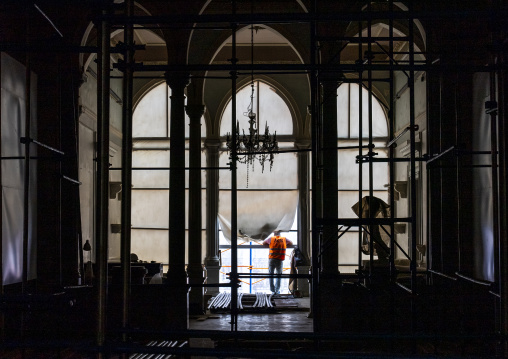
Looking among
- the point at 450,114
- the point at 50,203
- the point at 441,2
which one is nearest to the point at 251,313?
the point at 50,203

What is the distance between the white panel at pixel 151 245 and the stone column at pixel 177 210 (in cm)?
700

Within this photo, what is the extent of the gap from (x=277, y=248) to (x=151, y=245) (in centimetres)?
401

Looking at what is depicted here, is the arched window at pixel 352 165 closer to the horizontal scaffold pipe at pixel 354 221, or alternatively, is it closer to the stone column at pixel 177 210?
the stone column at pixel 177 210

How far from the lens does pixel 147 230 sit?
16.4 metres

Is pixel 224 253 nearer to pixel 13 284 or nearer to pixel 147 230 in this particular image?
pixel 147 230

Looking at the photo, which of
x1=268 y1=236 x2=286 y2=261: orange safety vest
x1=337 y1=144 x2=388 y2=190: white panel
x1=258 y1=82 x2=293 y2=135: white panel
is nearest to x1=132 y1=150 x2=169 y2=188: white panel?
x1=258 y1=82 x2=293 y2=135: white panel

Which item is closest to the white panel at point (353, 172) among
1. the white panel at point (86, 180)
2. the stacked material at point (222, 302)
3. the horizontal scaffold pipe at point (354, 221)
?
the stacked material at point (222, 302)

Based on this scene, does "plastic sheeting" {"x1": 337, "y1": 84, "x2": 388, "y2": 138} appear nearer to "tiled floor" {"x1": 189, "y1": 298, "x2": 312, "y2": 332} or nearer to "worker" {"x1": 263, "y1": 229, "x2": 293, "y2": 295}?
"worker" {"x1": 263, "y1": 229, "x2": 293, "y2": 295}

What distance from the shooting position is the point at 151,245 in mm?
16297

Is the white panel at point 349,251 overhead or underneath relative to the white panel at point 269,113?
underneath

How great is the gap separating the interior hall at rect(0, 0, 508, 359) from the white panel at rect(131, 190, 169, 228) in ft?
0.20

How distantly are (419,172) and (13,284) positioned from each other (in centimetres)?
963

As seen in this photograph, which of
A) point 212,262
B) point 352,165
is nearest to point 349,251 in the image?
point 352,165

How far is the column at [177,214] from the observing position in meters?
8.90
